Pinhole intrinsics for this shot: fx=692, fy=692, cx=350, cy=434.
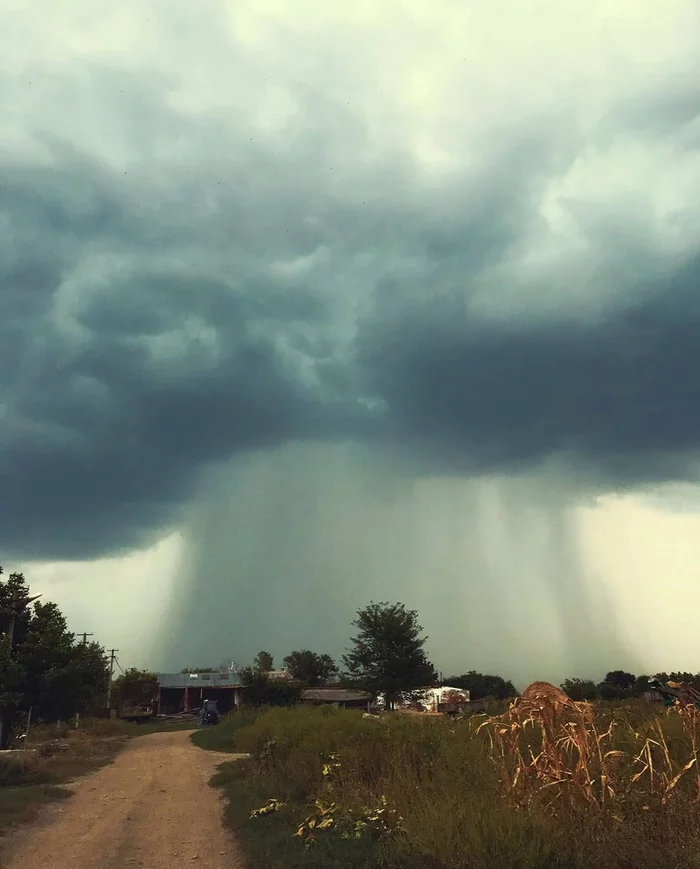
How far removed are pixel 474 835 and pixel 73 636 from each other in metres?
30.1

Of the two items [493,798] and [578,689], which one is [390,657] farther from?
[493,798]

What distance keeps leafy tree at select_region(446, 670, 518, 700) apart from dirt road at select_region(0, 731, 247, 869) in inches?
3851

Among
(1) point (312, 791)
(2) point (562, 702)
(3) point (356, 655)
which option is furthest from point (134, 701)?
(2) point (562, 702)

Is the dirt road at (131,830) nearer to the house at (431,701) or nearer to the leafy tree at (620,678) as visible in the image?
the house at (431,701)

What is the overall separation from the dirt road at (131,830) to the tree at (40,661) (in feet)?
17.2

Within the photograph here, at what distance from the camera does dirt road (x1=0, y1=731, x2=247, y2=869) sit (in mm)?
12039

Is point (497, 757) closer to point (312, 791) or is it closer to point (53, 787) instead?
point (312, 791)

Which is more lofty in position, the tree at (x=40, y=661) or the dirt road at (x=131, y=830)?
the tree at (x=40, y=661)

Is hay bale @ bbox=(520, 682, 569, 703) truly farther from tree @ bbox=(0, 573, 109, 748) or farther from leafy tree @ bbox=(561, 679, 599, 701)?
leafy tree @ bbox=(561, 679, 599, 701)

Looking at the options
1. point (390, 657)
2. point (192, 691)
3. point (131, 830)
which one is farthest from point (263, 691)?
point (131, 830)

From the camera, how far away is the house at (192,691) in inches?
3971

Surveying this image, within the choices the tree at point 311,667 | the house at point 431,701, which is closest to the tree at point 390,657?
the house at point 431,701

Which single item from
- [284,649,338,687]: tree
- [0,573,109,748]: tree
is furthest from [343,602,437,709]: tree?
[284,649,338,687]: tree

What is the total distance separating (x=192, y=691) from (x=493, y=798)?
103446 millimetres
